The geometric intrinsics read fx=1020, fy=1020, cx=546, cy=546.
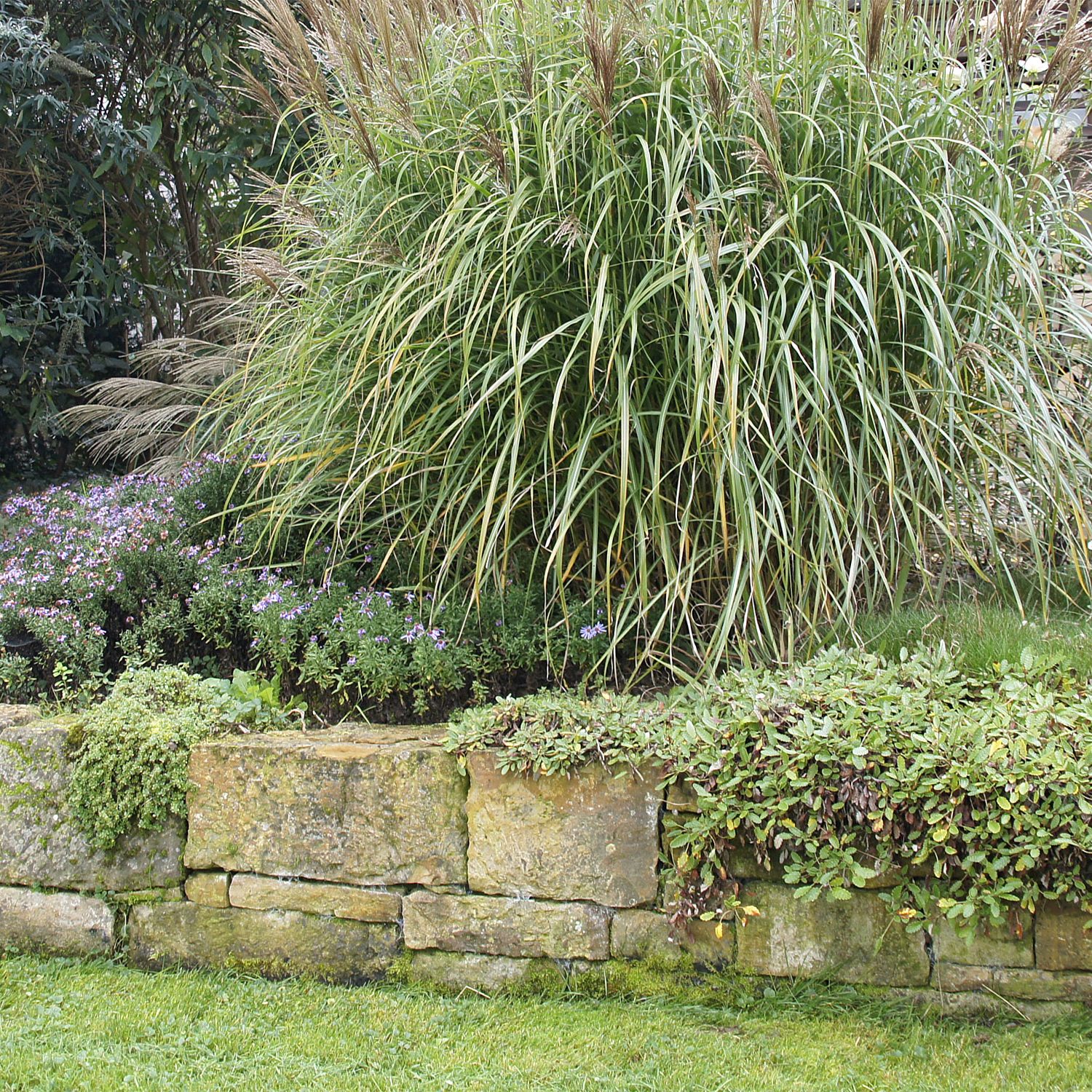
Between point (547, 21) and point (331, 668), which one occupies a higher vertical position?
point (547, 21)

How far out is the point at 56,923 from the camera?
2439 millimetres

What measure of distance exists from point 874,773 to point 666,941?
0.57 metres

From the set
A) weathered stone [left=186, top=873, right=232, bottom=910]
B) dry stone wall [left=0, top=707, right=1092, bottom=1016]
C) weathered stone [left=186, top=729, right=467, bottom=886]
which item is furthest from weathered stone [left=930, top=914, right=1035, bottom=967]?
weathered stone [left=186, top=873, right=232, bottom=910]

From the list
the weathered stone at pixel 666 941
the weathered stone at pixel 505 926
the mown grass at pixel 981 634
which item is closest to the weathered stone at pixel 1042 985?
the weathered stone at pixel 666 941

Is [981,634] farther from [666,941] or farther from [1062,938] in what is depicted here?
[666,941]

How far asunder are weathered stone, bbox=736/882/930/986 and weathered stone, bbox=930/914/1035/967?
0.04 metres

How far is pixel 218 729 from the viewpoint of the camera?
2.50m

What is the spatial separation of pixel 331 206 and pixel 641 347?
136 centimetres

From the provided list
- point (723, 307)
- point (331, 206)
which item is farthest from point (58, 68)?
point (723, 307)

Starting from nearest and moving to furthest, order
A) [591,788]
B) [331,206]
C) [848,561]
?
1. [591,788]
2. [848,561]
3. [331,206]

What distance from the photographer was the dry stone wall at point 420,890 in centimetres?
206

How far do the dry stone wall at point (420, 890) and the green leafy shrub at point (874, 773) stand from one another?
0.06 metres

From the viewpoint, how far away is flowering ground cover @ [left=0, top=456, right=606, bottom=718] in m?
2.71

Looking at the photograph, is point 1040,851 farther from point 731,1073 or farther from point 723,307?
point 723,307
